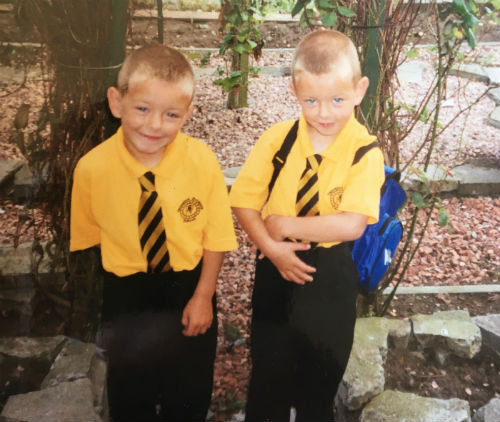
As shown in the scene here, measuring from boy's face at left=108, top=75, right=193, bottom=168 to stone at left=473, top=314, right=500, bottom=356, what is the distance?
6.29ft

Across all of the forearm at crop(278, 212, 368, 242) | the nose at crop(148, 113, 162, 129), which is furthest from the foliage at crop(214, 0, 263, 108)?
the forearm at crop(278, 212, 368, 242)

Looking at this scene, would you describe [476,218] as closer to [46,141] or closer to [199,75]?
[199,75]

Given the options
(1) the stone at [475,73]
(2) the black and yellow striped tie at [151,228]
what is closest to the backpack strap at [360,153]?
(2) the black and yellow striped tie at [151,228]

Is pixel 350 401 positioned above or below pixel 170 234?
below

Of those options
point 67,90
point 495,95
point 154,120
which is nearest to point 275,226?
point 154,120

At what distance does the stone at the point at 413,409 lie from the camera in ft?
6.99

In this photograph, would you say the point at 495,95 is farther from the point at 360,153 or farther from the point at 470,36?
the point at 360,153

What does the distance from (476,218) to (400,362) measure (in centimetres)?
149

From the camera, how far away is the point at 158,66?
150 centimetres

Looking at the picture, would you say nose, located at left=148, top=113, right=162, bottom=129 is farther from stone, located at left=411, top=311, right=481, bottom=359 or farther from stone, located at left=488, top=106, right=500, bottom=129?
stone, located at left=488, top=106, right=500, bottom=129

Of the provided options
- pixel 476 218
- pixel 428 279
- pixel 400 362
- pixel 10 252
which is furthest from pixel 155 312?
pixel 476 218

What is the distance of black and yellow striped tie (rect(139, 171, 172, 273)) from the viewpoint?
5.25 feet

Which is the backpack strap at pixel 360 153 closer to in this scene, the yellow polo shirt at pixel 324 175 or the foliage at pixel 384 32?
the yellow polo shirt at pixel 324 175

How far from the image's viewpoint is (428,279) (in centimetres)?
304
